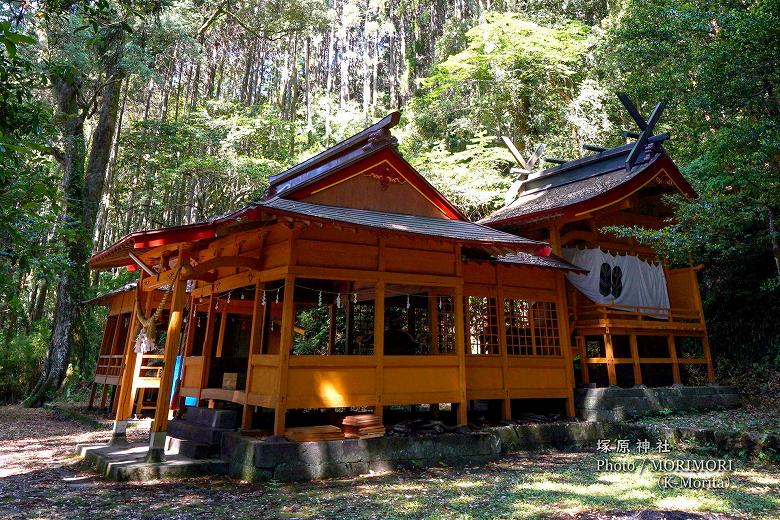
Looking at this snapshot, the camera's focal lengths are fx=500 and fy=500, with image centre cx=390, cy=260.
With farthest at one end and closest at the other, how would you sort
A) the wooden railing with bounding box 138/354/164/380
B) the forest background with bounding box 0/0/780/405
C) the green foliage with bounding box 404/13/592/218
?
the green foliage with bounding box 404/13/592/218 → the wooden railing with bounding box 138/354/164/380 → the forest background with bounding box 0/0/780/405

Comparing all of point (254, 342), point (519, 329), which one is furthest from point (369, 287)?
point (519, 329)

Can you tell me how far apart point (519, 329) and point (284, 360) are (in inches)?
215

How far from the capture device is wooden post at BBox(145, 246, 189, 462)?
6.89m

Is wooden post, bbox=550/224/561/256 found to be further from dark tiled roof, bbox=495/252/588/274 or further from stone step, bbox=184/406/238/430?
stone step, bbox=184/406/238/430

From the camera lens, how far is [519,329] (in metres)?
10.4

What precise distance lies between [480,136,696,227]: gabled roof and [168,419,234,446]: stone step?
301 inches

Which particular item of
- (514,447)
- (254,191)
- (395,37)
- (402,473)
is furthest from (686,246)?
(395,37)

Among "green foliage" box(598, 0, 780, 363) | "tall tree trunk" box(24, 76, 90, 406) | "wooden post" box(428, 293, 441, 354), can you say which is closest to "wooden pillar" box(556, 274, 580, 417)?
"green foliage" box(598, 0, 780, 363)

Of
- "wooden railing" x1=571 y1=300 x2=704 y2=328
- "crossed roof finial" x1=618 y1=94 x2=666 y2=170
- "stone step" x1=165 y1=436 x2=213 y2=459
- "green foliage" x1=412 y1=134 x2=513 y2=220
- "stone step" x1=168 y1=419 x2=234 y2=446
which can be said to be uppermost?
"green foliage" x1=412 y1=134 x2=513 y2=220

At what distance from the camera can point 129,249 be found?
753 centimetres

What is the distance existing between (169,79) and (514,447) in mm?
24361

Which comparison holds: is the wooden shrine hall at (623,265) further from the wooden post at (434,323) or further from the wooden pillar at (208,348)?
the wooden pillar at (208,348)

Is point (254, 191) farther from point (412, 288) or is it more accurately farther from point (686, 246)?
point (686, 246)

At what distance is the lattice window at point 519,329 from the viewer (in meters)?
10.1
